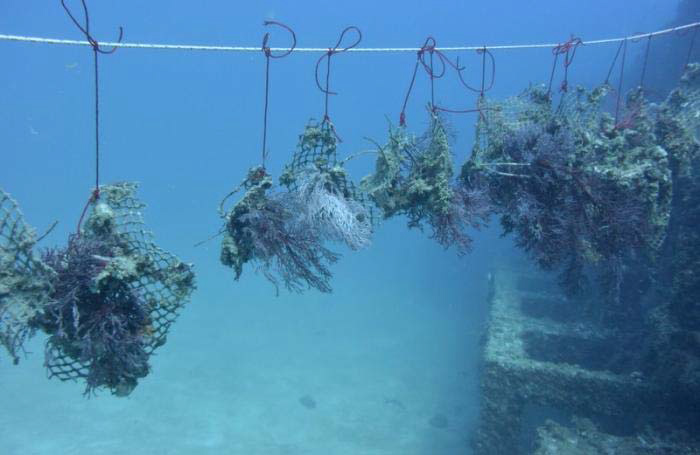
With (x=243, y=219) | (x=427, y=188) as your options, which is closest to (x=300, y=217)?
(x=243, y=219)

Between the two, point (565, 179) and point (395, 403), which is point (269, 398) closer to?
point (395, 403)

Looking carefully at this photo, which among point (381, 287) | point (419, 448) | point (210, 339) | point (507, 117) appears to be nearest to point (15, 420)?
point (210, 339)

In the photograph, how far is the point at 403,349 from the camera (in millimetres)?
27141

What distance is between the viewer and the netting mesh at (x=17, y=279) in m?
3.62

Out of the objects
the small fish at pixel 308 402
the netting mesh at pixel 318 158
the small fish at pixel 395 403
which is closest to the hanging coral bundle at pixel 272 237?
the netting mesh at pixel 318 158

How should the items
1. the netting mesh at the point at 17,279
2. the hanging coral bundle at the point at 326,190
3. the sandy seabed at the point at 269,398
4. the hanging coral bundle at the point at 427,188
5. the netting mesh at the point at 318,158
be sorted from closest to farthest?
the netting mesh at the point at 17,279 → the hanging coral bundle at the point at 326,190 → the netting mesh at the point at 318,158 → the hanging coral bundle at the point at 427,188 → the sandy seabed at the point at 269,398

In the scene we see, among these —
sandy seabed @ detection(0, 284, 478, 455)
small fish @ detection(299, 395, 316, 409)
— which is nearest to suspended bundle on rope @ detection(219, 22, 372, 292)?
sandy seabed @ detection(0, 284, 478, 455)

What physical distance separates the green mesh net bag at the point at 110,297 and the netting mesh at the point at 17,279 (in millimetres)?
112

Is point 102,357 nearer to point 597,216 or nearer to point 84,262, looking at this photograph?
point 84,262

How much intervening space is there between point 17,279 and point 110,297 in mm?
728

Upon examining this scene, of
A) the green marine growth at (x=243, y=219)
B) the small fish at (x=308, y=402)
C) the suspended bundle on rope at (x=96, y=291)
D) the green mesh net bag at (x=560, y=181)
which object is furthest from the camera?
the small fish at (x=308, y=402)

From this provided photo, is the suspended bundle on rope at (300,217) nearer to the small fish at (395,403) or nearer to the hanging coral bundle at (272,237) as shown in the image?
the hanging coral bundle at (272,237)

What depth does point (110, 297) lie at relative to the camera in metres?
4.07

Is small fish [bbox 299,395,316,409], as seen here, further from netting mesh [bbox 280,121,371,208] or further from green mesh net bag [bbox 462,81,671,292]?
netting mesh [bbox 280,121,371,208]
